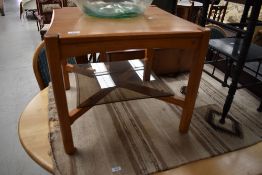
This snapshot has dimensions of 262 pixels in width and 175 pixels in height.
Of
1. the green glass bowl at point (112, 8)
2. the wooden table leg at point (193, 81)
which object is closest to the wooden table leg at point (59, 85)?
the green glass bowl at point (112, 8)

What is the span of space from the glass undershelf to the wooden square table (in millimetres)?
118

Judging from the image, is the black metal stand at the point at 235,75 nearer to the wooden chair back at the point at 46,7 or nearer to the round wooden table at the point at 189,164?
the round wooden table at the point at 189,164

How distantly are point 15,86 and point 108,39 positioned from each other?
1871 mm

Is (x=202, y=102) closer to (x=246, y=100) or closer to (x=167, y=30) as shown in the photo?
(x=246, y=100)

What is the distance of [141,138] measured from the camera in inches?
29.2

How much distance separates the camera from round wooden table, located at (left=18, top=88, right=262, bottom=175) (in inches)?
24.4

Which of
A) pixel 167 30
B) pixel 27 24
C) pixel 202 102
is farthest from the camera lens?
pixel 27 24

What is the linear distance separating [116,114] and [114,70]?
8.6 inches

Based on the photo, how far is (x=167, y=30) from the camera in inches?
23.2

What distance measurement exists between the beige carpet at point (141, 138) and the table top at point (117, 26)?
34 centimetres

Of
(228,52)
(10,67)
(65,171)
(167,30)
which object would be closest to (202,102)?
(228,52)

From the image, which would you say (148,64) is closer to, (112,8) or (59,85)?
(112,8)

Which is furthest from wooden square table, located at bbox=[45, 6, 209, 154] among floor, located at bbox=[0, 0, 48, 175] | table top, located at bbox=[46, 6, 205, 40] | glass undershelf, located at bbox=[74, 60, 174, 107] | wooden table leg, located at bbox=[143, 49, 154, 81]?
floor, located at bbox=[0, 0, 48, 175]

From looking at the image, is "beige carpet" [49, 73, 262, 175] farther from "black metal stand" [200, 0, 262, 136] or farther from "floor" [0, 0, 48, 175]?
"floor" [0, 0, 48, 175]
